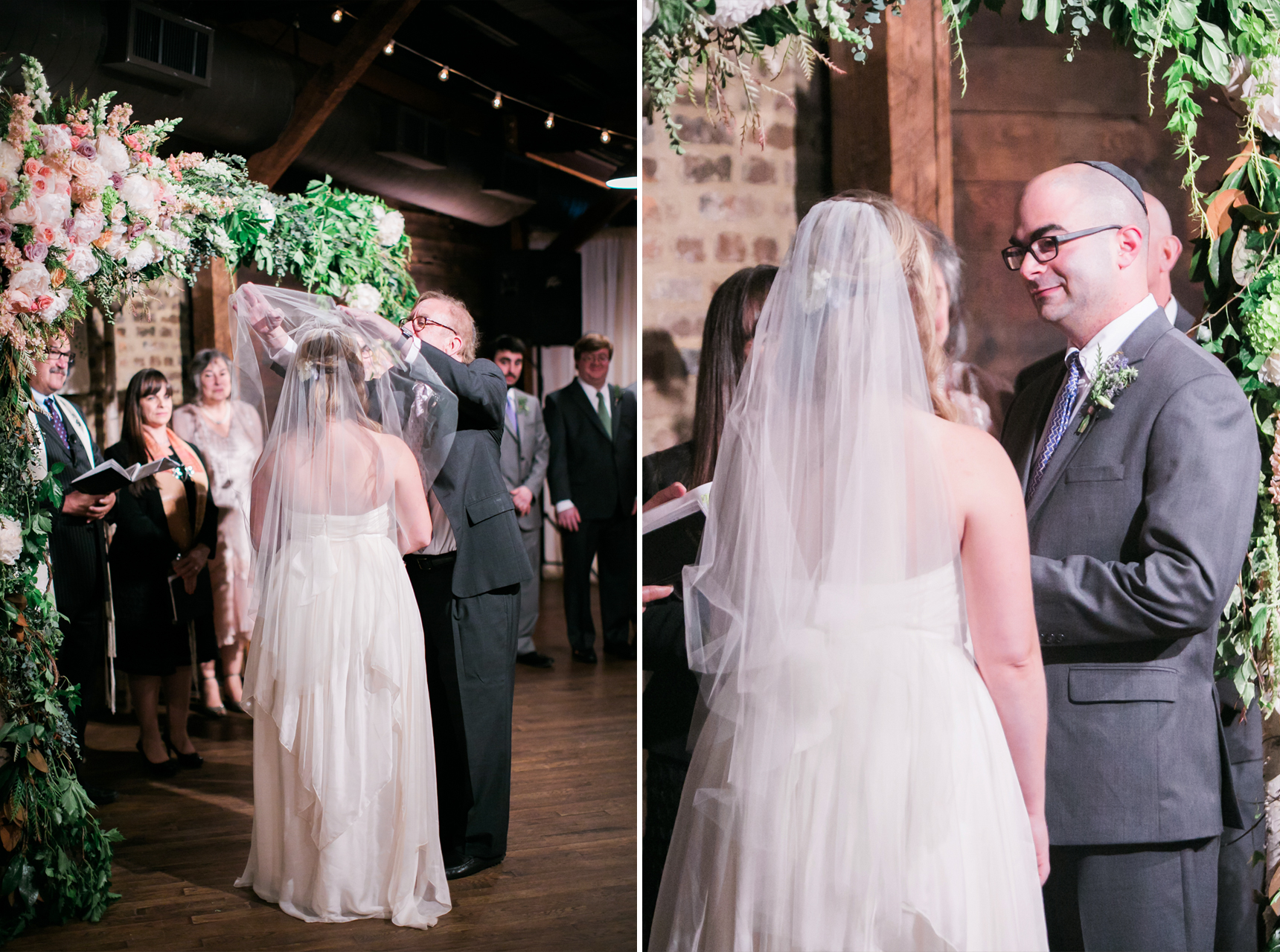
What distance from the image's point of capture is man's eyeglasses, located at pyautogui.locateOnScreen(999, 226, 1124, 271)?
2.02 m

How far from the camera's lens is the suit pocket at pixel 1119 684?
78.8 inches

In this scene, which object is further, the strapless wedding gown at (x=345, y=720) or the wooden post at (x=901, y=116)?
the strapless wedding gown at (x=345, y=720)

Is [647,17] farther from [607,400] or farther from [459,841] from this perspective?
[607,400]

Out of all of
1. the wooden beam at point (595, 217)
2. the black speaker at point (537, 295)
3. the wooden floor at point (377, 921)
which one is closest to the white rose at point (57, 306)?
the wooden floor at point (377, 921)

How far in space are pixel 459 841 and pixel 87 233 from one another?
197 cm

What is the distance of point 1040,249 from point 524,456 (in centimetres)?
401

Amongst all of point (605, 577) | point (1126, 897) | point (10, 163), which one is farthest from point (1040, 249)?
point (605, 577)

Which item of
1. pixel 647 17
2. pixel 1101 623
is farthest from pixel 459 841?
pixel 647 17

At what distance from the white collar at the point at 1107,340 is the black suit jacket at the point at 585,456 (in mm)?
3736

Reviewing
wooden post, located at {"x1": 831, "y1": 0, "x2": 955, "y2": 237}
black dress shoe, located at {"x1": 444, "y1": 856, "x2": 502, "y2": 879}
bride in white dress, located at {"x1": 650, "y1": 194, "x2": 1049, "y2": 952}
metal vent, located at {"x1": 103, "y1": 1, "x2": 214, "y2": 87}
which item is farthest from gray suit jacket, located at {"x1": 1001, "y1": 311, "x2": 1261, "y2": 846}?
metal vent, located at {"x1": 103, "y1": 1, "x2": 214, "y2": 87}

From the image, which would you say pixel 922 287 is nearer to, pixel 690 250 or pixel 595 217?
pixel 690 250

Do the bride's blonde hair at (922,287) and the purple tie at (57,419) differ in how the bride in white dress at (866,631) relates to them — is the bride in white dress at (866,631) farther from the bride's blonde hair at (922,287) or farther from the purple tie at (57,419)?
the purple tie at (57,419)

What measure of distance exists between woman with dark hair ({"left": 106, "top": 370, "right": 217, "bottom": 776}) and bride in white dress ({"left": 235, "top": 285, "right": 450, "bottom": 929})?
4.19 feet

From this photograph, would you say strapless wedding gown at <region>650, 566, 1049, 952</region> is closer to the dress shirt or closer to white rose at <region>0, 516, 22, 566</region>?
the dress shirt
